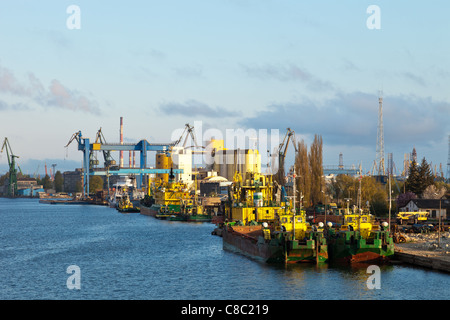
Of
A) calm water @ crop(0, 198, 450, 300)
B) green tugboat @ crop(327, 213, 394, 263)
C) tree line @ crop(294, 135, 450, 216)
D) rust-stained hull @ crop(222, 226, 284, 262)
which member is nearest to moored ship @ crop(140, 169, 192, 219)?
tree line @ crop(294, 135, 450, 216)

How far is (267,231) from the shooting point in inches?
2133

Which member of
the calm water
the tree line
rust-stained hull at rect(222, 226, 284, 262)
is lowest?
the calm water

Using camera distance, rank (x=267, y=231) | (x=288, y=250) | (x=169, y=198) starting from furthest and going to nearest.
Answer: (x=169, y=198)
(x=267, y=231)
(x=288, y=250)

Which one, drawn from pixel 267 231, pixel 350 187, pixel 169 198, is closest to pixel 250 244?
pixel 267 231

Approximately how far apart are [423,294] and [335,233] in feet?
44.3

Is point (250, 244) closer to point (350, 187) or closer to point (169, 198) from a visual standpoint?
point (350, 187)

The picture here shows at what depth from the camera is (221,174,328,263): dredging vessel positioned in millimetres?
51406

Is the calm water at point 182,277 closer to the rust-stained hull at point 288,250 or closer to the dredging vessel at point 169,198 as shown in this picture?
the rust-stained hull at point 288,250

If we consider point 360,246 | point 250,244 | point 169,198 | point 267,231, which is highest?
point 169,198

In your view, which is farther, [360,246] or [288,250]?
[360,246]

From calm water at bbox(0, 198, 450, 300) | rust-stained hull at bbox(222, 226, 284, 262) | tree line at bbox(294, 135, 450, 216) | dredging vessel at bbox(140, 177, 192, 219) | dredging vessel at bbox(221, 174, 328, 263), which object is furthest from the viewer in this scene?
dredging vessel at bbox(140, 177, 192, 219)

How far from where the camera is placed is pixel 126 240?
79.4 m

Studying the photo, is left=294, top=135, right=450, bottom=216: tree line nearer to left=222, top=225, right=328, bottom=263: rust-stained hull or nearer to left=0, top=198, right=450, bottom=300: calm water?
left=0, top=198, right=450, bottom=300: calm water
